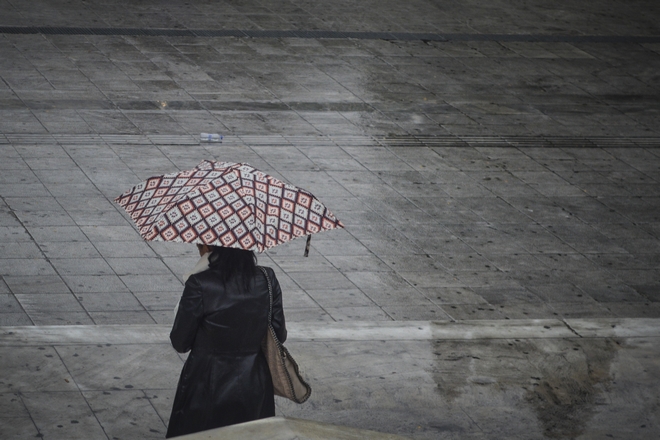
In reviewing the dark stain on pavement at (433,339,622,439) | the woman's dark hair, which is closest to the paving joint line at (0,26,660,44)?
the dark stain on pavement at (433,339,622,439)

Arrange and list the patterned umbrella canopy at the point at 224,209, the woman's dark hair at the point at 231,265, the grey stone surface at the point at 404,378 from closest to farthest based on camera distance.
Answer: the patterned umbrella canopy at the point at 224,209
the woman's dark hair at the point at 231,265
the grey stone surface at the point at 404,378

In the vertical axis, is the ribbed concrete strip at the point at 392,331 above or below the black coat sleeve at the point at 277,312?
below

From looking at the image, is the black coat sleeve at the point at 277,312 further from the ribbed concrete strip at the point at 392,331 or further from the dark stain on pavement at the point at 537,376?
the ribbed concrete strip at the point at 392,331

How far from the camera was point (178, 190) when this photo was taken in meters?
4.80

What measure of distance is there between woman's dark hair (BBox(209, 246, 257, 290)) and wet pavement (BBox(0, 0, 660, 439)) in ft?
5.97

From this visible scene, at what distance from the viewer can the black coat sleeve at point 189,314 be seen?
4.61 m

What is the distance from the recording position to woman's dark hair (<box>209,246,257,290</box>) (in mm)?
4695

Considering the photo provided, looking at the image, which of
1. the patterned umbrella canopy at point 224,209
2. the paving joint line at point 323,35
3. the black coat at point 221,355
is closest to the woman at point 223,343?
the black coat at point 221,355

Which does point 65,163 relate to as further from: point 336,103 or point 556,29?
point 556,29

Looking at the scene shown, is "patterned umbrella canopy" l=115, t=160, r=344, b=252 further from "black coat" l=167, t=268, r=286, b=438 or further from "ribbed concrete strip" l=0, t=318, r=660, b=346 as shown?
"ribbed concrete strip" l=0, t=318, r=660, b=346

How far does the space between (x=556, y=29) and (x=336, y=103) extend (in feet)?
21.7

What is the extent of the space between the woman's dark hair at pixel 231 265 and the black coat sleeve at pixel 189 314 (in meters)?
0.14

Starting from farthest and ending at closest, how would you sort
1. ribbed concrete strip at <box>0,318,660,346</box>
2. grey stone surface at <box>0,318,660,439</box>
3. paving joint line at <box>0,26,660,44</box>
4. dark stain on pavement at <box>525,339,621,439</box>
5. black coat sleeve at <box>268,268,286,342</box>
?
paving joint line at <box>0,26,660,44</box>, ribbed concrete strip at <box>0,318,660,346</box>, dark stain on pavement at <box>525,339,621,439</box>, grey stone surface at <box>0,318,660,439</box>, black coat sleeve at <box>268,268,286,342</box>

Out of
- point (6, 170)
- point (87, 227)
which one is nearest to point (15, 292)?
point (87, 227)
